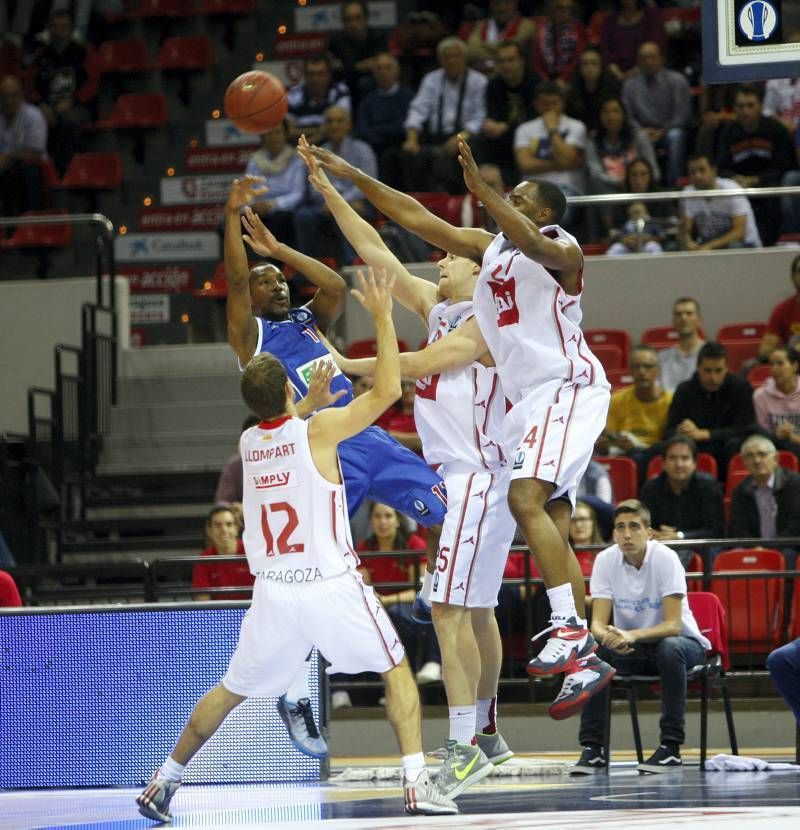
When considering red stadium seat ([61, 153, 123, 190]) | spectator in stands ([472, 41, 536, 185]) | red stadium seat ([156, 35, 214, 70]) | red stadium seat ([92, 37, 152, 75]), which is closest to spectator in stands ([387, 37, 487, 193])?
spectator in stands ([472, 41, 536, 185])

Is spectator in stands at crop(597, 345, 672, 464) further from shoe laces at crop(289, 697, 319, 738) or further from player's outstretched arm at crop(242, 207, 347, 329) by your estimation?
shoe laces at crop(289, 697, 319, 738)

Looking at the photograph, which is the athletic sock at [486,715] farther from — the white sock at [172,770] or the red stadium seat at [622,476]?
the red stadium seat at [622,476]

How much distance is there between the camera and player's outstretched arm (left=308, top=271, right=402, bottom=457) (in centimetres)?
683

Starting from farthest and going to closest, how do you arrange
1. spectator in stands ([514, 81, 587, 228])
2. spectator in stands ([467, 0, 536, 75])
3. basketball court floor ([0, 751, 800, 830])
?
spectator in stands ([467, 0, 536, 75]) → spectator in stands ([514, 81, 587, 228]) → basketball court floor ([0, 751, 800, 830])

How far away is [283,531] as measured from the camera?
6.84 meters

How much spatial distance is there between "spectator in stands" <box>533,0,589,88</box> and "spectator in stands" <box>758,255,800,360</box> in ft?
12.9

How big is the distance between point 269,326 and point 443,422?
1.15 metres

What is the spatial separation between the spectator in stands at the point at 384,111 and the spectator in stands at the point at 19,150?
3.51m

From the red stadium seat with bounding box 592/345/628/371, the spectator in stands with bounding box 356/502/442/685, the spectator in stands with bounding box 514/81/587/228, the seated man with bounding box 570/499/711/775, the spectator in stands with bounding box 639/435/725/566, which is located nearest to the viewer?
the seated man with bounding box 570/499/711/775

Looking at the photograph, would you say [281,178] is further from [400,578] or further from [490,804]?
[490,804]

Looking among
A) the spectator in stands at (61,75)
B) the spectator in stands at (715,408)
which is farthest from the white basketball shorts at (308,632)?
the spectator in stands at (61,75)

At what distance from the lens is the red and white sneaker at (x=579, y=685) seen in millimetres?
6691

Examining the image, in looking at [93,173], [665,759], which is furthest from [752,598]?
[93,173]

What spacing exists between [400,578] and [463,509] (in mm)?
3405
